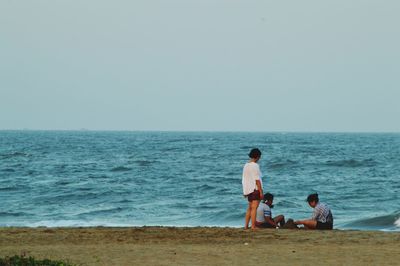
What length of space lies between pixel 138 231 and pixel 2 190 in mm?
17651

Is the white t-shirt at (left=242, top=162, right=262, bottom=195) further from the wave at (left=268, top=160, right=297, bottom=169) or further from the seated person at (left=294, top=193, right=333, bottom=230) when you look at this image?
the wave at (left=268, top=160, right=297, bottom=169)

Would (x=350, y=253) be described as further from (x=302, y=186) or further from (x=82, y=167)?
(x=82, y=167)

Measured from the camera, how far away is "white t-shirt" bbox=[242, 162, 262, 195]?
1351 centimetres

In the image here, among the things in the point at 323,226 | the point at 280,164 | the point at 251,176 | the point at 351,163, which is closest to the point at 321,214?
the point at 323,226

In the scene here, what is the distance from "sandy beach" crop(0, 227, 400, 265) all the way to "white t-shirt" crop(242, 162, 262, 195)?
0.82m

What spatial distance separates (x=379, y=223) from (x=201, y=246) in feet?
31.4

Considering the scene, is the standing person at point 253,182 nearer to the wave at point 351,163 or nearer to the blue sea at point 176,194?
the blue sea at point 176,194

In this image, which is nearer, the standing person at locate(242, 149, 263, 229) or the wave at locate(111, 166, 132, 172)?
the standing person at locate(242, 149, 263, 229)

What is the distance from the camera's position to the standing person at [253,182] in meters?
13.5

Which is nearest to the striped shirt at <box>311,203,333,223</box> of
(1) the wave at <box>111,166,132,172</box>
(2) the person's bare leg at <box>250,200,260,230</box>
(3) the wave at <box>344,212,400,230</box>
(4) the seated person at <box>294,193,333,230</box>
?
(4) the seated person at <box>294,193,333,230</box>

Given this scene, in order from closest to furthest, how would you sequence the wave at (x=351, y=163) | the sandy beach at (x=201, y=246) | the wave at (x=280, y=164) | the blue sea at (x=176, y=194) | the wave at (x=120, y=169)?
the sandy beach at (x=201, y=246), the blue sea at (x=176, y=194), the wave at (x=120, y=169), the wave at (x=280, y=164), the wave at (x=351, y=163)

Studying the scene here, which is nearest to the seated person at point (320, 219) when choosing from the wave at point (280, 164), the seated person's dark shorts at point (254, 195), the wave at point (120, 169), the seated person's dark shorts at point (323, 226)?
the seated person's dark shorts at point (323, 226)

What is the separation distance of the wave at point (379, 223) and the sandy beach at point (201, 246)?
5.95 m

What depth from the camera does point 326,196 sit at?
28.0 meters
